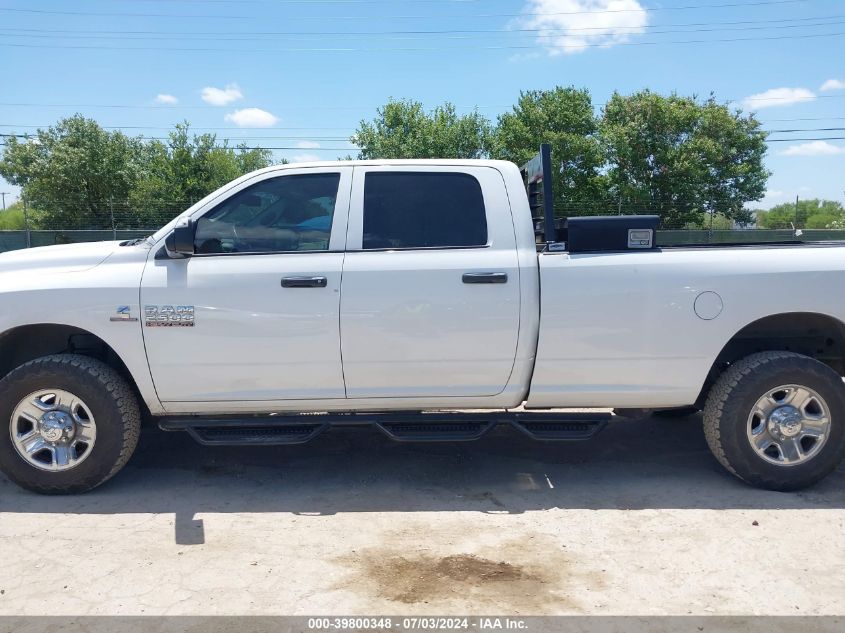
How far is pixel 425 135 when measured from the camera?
35312 millimetres

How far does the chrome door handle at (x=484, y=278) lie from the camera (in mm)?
4250

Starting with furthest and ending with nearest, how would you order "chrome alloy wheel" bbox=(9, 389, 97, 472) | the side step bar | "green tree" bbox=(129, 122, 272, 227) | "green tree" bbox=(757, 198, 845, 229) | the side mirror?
"green tree" bbox=(757, 198, 845, 229), "green tree" bbox=(129, 122, 272, 227), the side step bar, "chrome alloy wheel" bbox=(9, 389, 97, 472), the side mirror

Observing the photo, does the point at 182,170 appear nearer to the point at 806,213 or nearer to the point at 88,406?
the point at 88,406

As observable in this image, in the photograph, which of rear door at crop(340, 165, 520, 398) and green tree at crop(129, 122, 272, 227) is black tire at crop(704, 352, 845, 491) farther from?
green tree at crop(129, 122, 272, 227)

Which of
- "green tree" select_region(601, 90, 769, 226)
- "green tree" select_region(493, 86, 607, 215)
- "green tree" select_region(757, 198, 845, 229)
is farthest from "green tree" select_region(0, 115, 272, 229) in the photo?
"green tree" select_region(757, 198, 845, 229)

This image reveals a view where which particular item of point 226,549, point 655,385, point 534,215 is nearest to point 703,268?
point 655,385

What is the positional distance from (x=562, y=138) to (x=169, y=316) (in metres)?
31.1

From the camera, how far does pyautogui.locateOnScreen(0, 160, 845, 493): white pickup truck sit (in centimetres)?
427

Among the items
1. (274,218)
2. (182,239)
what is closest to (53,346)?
(182,239)

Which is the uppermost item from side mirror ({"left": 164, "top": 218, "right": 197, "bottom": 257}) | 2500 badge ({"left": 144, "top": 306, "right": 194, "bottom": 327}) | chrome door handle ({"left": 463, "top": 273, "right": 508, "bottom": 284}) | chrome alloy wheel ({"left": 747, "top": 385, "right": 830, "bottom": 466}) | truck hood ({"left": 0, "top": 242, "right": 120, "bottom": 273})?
side mirror ({"left": 164, "top": 218, "right": 197, "bottom": 257})

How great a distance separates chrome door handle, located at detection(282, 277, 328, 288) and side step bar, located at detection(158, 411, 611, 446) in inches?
34.9

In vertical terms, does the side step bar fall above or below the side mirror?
below

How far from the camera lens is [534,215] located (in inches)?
198

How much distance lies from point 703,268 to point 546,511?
1804mm
